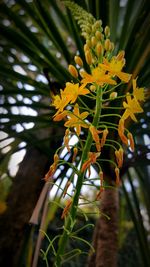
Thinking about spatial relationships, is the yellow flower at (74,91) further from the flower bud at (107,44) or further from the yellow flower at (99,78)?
the flower bud at (107,44)

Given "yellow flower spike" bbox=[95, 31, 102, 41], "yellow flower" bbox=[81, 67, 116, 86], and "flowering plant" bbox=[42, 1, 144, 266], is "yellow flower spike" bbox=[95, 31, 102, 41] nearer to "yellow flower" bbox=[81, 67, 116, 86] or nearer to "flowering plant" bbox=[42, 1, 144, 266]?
"flowering plant" bbox=[42, 1, 144, 266]

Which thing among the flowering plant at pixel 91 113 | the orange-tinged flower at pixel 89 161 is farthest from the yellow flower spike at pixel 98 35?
the orange-tinged flower at pixel 89 161

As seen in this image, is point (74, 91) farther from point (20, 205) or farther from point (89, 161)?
point (20, 205)

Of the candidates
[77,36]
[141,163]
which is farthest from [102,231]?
[77,36]

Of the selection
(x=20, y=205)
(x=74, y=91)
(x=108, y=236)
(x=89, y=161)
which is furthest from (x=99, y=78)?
(x=20, y=205)

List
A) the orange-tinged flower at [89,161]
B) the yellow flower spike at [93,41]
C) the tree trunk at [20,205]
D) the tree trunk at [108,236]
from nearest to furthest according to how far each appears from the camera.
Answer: the orange-tinged flower at [89,161], the yellow flower spike at [93,41], the tree trunk at [108,236], the tree trunk at [20,205]
